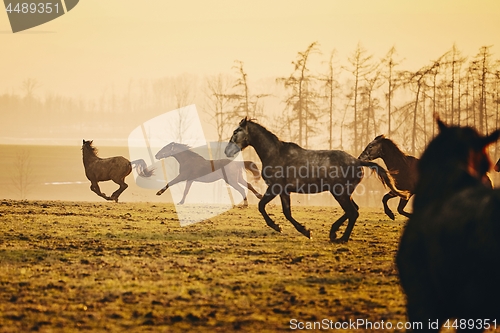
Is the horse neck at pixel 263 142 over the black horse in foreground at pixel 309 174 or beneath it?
over

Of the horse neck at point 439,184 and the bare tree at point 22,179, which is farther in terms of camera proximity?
the bare tree at point 22,179

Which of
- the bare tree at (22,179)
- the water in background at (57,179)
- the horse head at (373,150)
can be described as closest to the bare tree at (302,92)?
the water in background at (57,179)

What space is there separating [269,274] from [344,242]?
4.47m

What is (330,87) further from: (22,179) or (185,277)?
(22,179)

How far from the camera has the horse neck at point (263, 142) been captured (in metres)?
14.4

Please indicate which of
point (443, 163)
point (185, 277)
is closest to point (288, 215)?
point (185, 277)

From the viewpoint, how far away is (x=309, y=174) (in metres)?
14.1

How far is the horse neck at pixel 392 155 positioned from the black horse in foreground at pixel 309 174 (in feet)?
9.22

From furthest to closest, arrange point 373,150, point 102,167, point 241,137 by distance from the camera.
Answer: point 102,167, point 373,150, point 241,137

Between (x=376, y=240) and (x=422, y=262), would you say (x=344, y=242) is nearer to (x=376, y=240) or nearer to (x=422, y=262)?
(x=376, y=240)

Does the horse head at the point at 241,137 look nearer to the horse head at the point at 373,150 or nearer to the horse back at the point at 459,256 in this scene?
the horse head at the point at 373,150

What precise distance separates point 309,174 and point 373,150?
3.50m

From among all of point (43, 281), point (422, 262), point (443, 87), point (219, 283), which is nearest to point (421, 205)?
point (422, 262)

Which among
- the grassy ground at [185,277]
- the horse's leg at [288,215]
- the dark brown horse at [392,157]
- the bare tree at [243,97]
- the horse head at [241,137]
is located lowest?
the grassy ground at [185,277]
